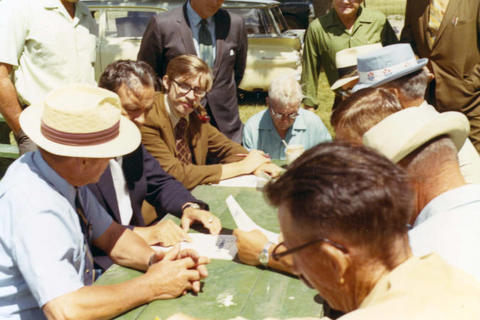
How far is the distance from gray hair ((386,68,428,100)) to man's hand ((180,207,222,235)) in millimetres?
1338

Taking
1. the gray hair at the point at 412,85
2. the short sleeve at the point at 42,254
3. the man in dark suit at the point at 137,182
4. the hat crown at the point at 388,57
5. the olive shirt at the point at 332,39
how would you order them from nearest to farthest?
the short sleeve at the point at 42,254 → the man in dark suit at the point at 137,182 → the gray hair at the point at 412,85 → the hat crown at the point at 388,57 → the olive shirt at the point at 332,39

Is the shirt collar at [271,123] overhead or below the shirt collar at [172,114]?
below

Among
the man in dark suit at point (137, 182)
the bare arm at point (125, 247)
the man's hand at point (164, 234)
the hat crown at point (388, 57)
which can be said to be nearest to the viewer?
the bare arm at point (125, 247)

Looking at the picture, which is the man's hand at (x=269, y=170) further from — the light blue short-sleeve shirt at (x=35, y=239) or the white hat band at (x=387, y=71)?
the light blue short-sleeve shirt at (x=35, y=239)

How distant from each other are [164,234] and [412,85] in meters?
1.69

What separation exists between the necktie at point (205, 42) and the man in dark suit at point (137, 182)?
1.26 metres

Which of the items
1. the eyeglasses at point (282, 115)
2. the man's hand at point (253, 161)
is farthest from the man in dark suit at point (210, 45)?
the man's hand at point (253, 161)

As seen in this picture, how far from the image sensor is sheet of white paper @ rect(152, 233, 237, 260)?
7.95 feet

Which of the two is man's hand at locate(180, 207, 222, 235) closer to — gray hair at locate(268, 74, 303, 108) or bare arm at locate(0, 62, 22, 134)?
bare arm at locate(0, 62, 22, 134)

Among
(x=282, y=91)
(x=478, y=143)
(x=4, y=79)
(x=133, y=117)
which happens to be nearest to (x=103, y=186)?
(x=133, y=117)

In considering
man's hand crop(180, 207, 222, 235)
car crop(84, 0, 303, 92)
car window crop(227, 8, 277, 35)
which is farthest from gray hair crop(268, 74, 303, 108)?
car window crop(227, 8, 277, 35)

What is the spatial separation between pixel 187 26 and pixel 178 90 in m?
0.93

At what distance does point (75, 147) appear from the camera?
1977mm

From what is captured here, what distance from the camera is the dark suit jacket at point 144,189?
2.81 meters
